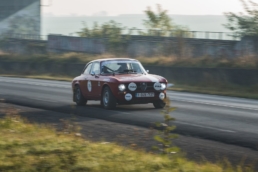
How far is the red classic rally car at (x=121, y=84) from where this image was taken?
16594mm

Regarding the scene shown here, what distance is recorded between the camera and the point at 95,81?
58.4ft

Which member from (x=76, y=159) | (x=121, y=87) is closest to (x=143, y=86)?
(x=121, y=87)

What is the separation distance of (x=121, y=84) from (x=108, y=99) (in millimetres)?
765

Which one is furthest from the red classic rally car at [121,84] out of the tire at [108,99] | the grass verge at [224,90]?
the grass verge at [224,90]

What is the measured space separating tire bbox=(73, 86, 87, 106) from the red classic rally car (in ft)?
0.24

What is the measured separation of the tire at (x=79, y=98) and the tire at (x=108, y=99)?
1.60 metres

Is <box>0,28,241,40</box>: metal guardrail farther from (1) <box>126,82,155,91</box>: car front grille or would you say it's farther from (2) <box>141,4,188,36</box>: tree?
(1) <box>126,82,155,91</box>: car front grille

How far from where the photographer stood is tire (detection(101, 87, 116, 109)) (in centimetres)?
1684

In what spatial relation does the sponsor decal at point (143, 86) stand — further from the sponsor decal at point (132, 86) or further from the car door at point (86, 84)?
the car door at point (86, 84)

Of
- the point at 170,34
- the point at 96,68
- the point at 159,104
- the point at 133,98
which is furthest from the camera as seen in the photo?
the point at 170,34

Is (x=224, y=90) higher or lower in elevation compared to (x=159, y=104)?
lower

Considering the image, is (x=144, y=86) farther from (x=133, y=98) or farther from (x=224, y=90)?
(x=224, y=90)

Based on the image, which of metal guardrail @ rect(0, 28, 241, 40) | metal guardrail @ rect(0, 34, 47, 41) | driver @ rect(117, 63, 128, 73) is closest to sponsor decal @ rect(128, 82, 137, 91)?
driver @ rect(117, 63, 128, 73)

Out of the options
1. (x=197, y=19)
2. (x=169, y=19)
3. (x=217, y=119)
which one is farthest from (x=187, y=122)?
(x=197, y=19)
